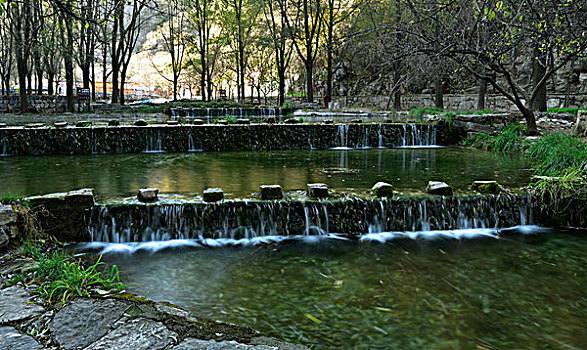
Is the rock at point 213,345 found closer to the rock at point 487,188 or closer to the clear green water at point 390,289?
the clear green water at point 390,289

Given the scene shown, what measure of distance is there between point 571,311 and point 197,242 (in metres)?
3.87

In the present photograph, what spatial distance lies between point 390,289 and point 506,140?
29.9 feet

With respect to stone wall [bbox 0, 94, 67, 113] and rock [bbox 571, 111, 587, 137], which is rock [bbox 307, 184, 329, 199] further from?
stone wall [bbox 0, 94, 67, 113]

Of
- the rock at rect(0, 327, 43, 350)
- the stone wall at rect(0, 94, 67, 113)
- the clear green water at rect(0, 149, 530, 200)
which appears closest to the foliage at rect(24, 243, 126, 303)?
the rock at rect(0, 327, 43, 350)

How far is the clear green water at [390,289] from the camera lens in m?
3.32

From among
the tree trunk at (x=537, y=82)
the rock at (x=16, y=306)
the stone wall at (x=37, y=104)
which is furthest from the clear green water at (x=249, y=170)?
the stone wall at (x=37, y=104)

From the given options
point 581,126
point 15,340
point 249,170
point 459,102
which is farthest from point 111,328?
point 459,102

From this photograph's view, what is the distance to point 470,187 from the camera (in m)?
6.74

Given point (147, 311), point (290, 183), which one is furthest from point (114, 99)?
point (147, 311)

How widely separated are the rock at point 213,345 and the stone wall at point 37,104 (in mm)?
26198

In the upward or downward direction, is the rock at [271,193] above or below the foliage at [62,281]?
above

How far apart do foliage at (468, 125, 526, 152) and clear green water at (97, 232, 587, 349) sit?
20.8 feet

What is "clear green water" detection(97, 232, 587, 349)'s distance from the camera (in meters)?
3.32

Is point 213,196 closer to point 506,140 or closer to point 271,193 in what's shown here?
point 271,193
